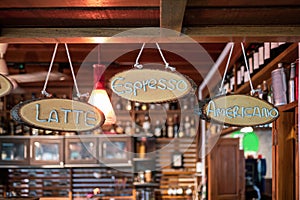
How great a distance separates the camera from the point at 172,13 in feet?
7.35

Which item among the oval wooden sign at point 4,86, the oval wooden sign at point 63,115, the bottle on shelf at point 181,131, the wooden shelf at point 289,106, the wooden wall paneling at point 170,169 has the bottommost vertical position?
the wooden wall paneling at point 170,169

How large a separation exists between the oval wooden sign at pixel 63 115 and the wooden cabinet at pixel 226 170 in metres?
3.43

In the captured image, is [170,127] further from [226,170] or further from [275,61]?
[275,61]

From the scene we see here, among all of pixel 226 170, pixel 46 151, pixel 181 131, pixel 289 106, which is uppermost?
pixel 289 106

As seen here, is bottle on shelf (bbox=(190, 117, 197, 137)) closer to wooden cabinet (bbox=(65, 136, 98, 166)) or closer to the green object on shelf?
the green object on shelf

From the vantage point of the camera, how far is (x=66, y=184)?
7602 mm

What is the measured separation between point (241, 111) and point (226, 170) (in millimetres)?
3302

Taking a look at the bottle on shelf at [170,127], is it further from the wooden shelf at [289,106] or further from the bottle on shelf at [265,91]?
the wooden shelf at [289,106]

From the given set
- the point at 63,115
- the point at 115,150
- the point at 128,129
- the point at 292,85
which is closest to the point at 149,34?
the point at 63,115

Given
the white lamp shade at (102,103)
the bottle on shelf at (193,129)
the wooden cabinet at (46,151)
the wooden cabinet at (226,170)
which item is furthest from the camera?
the bottle on shelf at (193,129)

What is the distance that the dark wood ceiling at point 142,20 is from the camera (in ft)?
7.50

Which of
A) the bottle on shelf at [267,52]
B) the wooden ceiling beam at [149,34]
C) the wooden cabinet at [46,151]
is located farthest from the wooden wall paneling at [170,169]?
the wooden ceiling beam at [149,34]

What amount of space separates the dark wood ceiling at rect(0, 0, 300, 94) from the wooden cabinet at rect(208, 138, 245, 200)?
3.39 meters

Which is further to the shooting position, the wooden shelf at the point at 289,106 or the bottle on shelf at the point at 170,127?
the bottle on shelf at the point at 170,127
